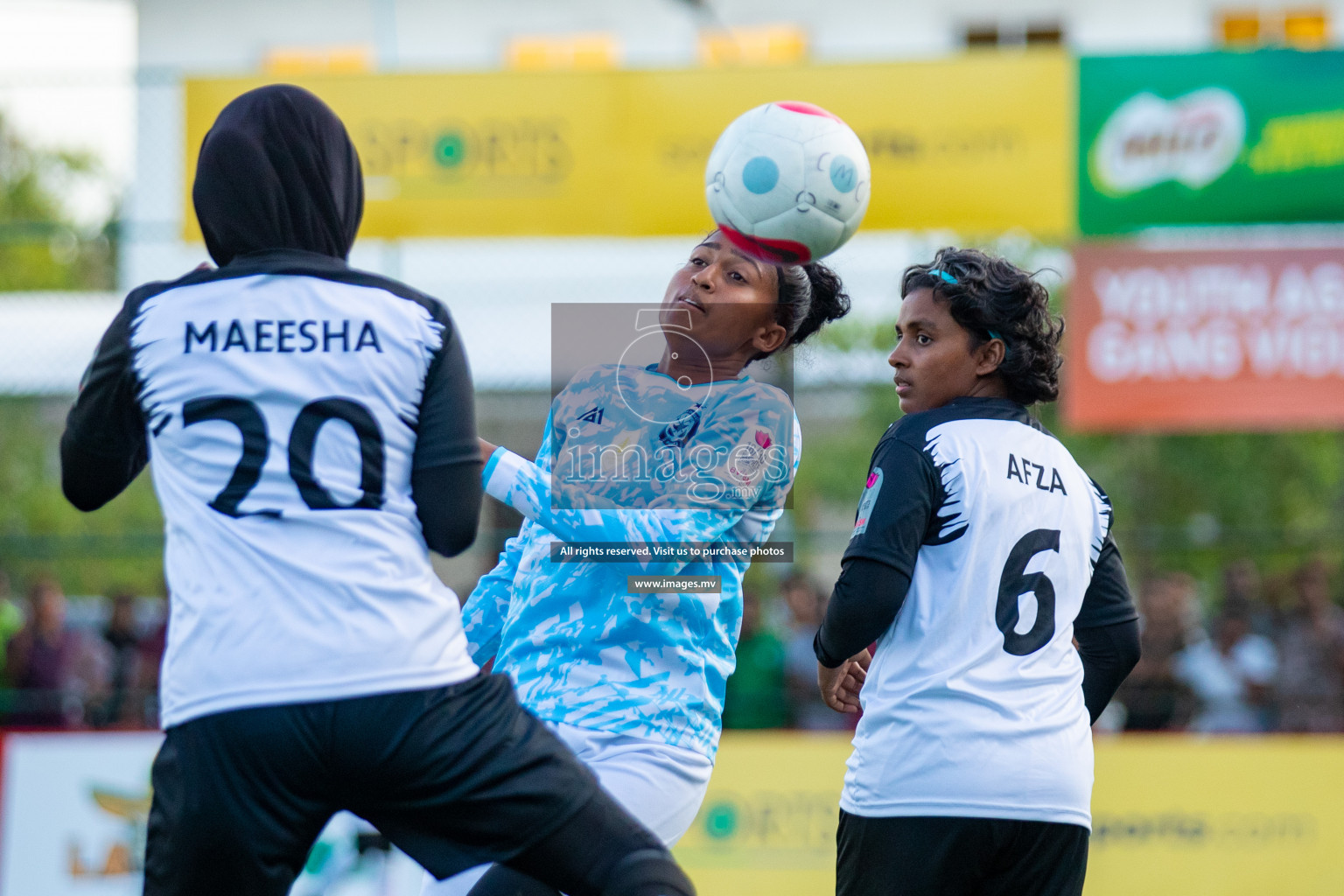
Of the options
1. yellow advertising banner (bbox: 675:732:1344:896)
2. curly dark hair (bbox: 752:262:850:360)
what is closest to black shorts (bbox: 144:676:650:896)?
curly dark hair (bbox: 752:262:850:360)

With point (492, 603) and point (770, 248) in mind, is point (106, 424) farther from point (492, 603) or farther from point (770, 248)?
point (770, 248)

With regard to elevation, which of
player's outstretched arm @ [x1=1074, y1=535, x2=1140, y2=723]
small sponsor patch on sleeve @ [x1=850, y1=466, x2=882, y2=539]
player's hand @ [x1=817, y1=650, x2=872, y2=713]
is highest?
small sponsor patch on sleeve @ [x1=850, y1=466, x2=882, y2=539]

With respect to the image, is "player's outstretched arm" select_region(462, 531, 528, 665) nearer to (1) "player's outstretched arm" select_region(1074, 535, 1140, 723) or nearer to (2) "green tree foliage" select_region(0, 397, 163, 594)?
(1) "player's outstretched arm" select_region(1074, 535, 1140, 723)

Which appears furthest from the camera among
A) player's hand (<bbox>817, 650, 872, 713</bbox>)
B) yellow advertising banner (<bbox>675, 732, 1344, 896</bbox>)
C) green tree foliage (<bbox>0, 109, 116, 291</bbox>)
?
green tree foliage (<bbox>0, 109, 116, 291</bbox>)

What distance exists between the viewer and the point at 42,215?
80.2 feet

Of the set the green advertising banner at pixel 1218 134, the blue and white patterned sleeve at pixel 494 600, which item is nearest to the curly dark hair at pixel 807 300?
the blue and white patterned sleeve at pixel 494 600

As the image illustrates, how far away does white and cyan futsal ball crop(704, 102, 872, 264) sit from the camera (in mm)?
3264

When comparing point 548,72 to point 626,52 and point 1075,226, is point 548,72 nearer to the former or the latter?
point 1075,226

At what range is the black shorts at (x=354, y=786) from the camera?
210 cm

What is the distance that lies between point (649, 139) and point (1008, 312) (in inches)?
188

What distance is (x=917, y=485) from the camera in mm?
2766

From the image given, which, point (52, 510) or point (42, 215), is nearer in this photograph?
point (42, 215)

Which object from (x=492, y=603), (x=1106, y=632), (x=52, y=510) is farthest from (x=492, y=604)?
(x=52, y=510)

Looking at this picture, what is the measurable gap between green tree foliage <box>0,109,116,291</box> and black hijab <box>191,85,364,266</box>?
14.2m
